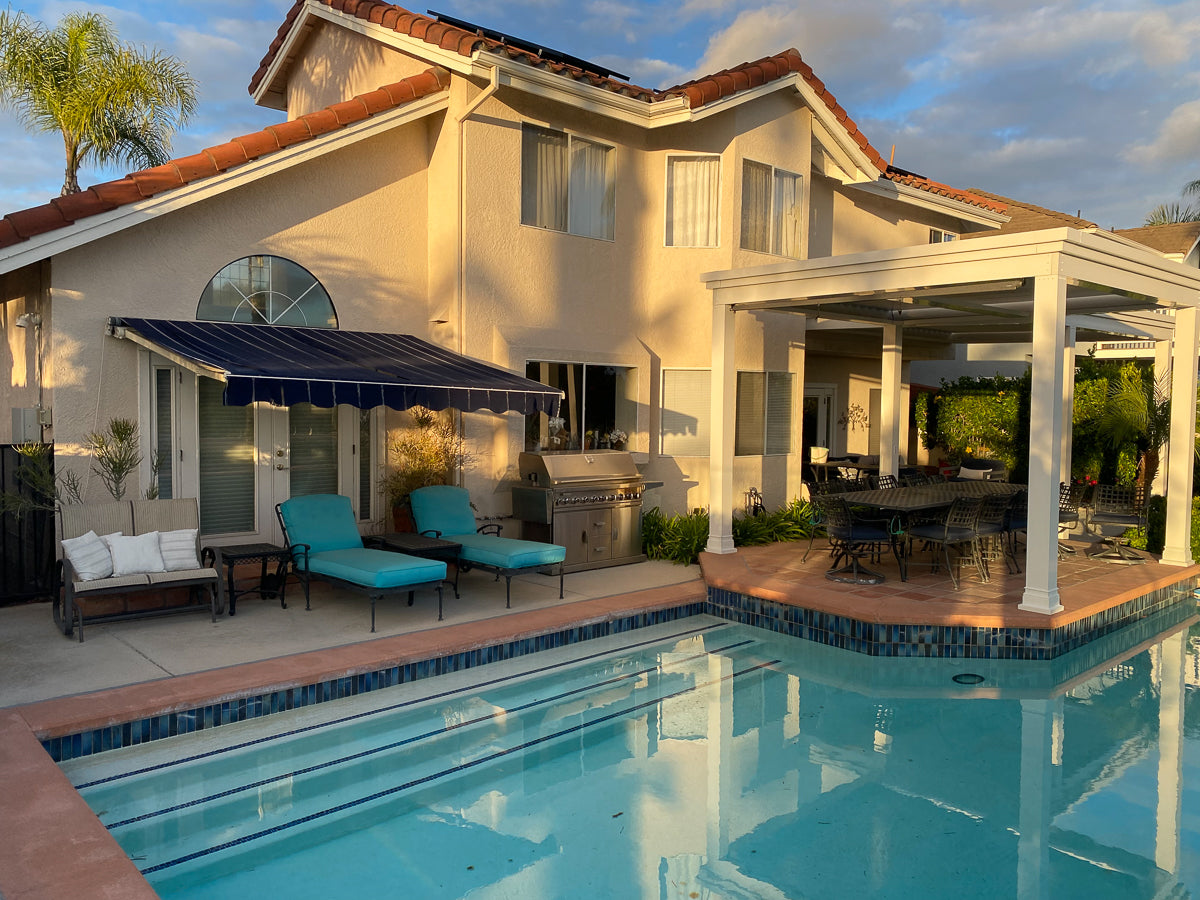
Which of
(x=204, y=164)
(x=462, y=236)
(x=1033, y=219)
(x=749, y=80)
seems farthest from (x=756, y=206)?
(x=1033, y=219)

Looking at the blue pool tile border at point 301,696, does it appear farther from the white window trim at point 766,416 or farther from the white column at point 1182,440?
the white column at point 1182,440

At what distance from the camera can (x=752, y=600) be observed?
14.3 m

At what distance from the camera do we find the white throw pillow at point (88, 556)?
36.4ft

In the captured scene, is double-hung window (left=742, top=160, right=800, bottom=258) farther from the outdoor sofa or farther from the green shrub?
the outdoor sofa

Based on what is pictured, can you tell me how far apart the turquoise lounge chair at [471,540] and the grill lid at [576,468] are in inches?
48.7

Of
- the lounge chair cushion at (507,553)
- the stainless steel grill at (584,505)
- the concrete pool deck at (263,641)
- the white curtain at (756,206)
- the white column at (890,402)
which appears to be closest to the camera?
the concrete pool deck at (263,641)

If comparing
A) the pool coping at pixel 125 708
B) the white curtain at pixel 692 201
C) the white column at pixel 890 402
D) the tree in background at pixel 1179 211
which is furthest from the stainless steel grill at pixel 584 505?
the tree in background at pixel 1179 211

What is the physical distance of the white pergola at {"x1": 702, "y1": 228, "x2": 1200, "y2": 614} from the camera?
1241 centimetres

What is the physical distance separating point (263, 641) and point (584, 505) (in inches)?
251

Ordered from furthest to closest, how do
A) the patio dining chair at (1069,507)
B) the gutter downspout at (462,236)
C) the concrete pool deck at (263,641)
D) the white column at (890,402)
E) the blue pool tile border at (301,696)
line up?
1. the white column at (890,402)
2. the patio dining chair at (1069,507)
3. the gutter downspout at (462,236)
4. the blue pool tile border at (301,696)
5. the concrete pool deck at (263,641)

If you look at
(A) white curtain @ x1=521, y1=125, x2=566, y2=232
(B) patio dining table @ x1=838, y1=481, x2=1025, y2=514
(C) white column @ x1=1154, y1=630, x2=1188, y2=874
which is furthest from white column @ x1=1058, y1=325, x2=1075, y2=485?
(A) white curtain @ x1=521, y1=125, x2=566, y2=232

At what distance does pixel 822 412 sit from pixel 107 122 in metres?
24.3

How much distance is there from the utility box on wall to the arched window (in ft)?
9.88

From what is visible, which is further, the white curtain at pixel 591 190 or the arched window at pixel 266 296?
the white curtain at pixel 591 190
